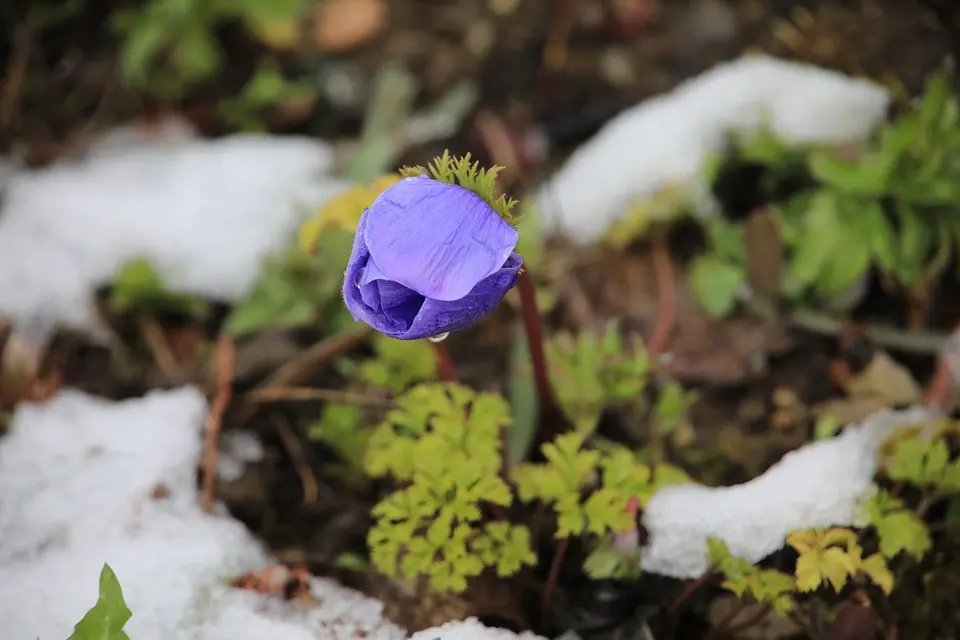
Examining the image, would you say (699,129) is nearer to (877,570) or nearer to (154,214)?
(877,570)

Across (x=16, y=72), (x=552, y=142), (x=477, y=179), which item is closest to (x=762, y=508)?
(x=477, y=179)

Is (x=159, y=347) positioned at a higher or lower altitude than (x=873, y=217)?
lower

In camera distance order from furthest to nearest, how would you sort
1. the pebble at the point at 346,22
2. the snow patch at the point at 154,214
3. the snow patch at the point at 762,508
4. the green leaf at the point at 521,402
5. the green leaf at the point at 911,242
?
the pebble at the point at 346,22, the snow patch at the point at 154,214, the green leaf at the point at 911,242, the green leaf at the point at 521,402, the snow patch at the point at 762,508

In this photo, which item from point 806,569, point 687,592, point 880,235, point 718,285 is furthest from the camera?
point 718,285

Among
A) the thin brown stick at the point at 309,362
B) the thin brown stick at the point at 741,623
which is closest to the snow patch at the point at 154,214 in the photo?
the thin brown stick at the point at 309,362

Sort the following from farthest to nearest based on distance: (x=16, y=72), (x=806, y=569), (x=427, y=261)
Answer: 1. (x=16, y=72)
2. (x=806, y=569)
3. (x=427, y=261)

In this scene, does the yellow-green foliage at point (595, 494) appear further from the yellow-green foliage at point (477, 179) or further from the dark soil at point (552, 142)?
the yellow-green foliage at point (477, 179)
